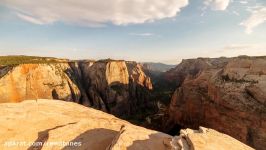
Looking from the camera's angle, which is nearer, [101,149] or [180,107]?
[101,149]

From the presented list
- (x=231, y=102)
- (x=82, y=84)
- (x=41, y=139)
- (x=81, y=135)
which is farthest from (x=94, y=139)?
(x=82, y=84)

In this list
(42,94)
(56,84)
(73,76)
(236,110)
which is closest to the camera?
(236,110)

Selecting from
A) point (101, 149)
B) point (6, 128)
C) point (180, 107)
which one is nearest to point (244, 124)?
point (180, 107)

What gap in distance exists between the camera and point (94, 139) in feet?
49.8

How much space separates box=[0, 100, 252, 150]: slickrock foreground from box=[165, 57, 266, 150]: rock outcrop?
24.4m

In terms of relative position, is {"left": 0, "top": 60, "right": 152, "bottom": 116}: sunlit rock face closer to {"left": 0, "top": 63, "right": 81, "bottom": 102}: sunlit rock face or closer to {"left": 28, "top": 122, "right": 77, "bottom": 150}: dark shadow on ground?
{"left": 0, "top": 63, "right": 81, "bottom": 102}: sunlit rock face

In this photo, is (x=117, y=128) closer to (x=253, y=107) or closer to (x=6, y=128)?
(x=6, y=128)

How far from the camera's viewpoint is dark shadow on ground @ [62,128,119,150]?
14.5 meters

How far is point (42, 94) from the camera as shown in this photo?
81000 mm

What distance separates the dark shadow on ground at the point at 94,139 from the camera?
1446 cm

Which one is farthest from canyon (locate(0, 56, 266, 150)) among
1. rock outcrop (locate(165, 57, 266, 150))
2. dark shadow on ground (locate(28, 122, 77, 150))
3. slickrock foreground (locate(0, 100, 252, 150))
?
dark shadow on ground (locate(28, 122, 77, 150))

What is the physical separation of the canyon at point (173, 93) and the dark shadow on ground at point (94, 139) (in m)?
1.88

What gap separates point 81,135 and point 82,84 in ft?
301

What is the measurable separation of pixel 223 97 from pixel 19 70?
57487mm
